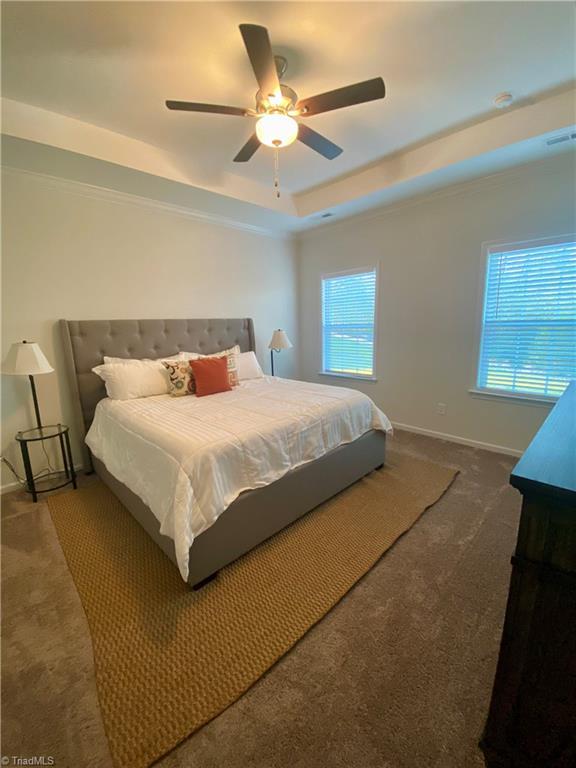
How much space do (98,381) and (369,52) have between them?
315 cm

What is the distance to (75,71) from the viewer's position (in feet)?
6.07

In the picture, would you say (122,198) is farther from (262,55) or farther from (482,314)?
(482,314)

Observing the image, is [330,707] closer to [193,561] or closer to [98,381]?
[193,561]

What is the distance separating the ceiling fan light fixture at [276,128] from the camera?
1.74 m

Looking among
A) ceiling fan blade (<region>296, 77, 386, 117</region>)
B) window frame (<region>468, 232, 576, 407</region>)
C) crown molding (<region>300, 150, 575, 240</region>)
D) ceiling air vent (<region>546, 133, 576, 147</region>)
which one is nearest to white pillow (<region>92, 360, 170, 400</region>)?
ceiling fan blade (<region>296, 77, 386, 117</region>)

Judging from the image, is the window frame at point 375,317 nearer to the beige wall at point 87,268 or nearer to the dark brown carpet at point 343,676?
the beige wall at point 87,268

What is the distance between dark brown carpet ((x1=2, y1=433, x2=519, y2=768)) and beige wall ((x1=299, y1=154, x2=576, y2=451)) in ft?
5.72

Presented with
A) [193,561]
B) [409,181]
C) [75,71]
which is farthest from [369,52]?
[193,561]

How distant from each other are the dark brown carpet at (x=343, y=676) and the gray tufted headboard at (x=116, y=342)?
4.53 feet

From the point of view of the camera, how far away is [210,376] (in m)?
2.90

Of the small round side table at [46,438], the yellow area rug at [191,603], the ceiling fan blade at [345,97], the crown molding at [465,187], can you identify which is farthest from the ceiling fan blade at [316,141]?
the small round side table at [46,438]

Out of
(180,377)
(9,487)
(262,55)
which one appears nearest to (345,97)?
(262,55)

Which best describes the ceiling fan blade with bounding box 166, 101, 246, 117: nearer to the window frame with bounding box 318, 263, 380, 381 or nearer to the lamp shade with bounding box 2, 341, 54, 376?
the lamp shade with bounding box 2, 341, 54, 376

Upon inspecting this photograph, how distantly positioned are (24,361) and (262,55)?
2453mm
